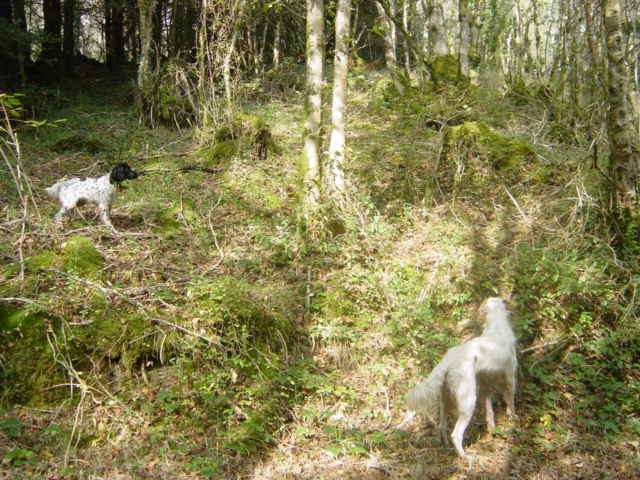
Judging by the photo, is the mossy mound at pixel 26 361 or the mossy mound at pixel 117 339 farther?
the mossy mound at pixel 117 339

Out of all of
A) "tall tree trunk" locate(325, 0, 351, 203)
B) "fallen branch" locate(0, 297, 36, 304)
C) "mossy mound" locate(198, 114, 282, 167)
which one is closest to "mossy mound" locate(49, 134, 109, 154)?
"mossy mound" locate(198, 114, 282, 167)

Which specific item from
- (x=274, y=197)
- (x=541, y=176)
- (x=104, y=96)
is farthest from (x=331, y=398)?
(x=104, y=96)

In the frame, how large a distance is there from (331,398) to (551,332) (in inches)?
90.7

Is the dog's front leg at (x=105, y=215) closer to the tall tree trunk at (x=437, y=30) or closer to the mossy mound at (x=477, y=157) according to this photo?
the mossy mound at (x=477, y=157)

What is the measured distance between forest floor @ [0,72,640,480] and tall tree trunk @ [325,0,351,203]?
425mm

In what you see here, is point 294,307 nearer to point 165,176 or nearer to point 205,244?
point 205,244

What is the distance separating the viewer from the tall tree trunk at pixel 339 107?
6023 millimetres

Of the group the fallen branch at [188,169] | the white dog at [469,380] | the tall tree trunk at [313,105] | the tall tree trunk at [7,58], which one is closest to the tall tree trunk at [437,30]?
the tall tree trunk at [313,105]

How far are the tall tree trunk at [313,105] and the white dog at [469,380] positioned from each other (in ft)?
10.0

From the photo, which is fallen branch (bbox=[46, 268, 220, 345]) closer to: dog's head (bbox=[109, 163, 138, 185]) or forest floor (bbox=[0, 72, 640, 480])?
forest floor (bbox=[0, 72, 640, 480])

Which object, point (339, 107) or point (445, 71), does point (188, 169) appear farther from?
point (445, 71)

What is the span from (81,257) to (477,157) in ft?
19.7

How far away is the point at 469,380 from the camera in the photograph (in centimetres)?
321

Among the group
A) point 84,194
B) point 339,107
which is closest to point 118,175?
point 84,194
